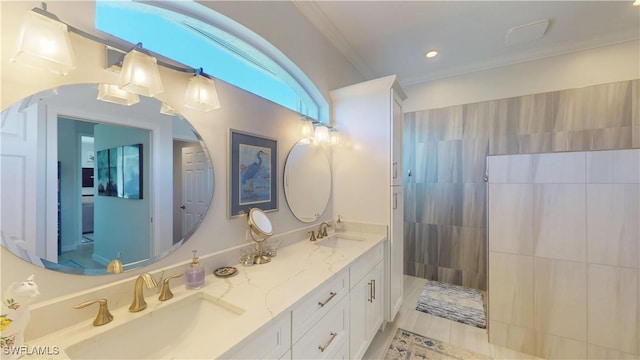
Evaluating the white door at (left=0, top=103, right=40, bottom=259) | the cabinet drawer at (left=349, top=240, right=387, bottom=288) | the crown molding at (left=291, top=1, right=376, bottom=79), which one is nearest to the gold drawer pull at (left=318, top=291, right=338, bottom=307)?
the cabinet drawer at (left=349, top=240, right=387, bottom=288)

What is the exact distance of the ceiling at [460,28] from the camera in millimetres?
1950

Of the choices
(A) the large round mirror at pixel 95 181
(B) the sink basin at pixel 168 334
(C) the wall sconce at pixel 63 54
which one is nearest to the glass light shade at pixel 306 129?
(A) the large round mirror at pixel 95 181

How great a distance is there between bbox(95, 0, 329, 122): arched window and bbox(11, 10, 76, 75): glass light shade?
0.66ft

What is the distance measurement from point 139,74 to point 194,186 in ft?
1.85

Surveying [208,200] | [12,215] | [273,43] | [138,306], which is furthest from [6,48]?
[273,43]

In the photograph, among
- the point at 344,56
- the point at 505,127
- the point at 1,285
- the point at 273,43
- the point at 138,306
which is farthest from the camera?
the point at 505,127

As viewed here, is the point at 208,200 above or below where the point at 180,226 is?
above

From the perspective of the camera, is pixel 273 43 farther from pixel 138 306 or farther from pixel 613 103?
pixel 613 103

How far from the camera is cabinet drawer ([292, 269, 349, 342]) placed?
3.34ft

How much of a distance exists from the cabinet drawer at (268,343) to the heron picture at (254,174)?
798 millimetres

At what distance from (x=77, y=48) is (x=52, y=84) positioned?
0.17 metres

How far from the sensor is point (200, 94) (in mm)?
1159

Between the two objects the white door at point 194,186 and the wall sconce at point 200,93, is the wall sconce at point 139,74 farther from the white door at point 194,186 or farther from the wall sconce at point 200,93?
the white door at point 194,186

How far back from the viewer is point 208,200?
1286mm
